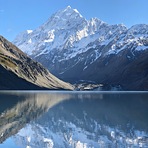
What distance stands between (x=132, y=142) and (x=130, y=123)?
55.0 ft

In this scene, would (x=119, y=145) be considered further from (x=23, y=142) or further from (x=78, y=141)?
(x=23, y=142)

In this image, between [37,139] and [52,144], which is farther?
[37,139]

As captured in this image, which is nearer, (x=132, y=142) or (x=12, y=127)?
(x=132, y=142)

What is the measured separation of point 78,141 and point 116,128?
1130 centimetres

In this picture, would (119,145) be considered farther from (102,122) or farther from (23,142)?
(102,122)

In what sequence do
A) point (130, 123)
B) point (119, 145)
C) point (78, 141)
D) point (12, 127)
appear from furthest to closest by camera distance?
point (130, 123)
point (12, 127)
point (78, 141)
point (119, 145)

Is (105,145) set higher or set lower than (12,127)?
lower

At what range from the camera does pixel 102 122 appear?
51.6 meters

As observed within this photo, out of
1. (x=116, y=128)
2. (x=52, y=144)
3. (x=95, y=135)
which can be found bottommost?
(x=52, y=144)

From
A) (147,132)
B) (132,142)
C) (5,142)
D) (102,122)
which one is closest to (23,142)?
(5,142)

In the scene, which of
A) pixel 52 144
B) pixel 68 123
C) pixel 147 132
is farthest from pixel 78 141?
pixel 68 123

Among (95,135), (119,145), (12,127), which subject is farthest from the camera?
(12,127)

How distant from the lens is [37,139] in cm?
3591

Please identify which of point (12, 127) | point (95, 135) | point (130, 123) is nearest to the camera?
point (95, 135)
